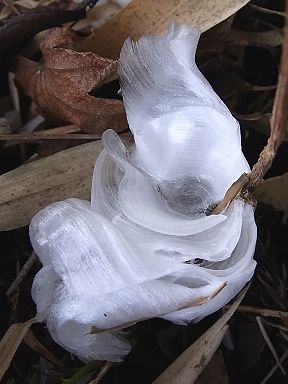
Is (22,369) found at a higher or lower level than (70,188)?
lower

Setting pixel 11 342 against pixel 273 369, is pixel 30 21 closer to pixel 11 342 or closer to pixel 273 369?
pixel 11 342

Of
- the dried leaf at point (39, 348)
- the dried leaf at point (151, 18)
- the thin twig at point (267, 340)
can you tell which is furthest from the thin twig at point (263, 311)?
the dried leaf at point (151, 18)

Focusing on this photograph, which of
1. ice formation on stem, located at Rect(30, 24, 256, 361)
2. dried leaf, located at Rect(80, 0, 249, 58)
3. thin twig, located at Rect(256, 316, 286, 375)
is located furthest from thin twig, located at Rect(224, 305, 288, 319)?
dried leaf, located at Rect(80, 0, 249, 58)

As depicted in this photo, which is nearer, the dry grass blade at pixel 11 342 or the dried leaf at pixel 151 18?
the dry grass blade at pixel 11 342

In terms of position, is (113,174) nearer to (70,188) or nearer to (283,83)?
(70,188)

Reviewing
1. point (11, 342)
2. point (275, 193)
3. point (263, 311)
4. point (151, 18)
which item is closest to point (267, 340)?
point (263, 311)

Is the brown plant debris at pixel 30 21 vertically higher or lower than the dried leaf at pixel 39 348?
higher

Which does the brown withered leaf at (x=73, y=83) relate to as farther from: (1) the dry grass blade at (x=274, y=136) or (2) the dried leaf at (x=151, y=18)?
(1) the dry grass blade at (x=274, y=136)

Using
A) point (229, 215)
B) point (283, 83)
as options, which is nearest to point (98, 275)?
point (229, 215)
